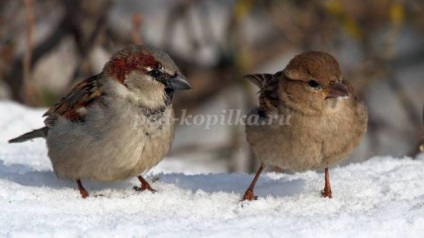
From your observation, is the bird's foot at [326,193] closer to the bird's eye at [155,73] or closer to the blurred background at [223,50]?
the bird's eye at [155,73]

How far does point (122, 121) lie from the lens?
170 inches

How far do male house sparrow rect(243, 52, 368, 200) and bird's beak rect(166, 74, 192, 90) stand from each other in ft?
1.42

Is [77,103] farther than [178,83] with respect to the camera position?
Yes

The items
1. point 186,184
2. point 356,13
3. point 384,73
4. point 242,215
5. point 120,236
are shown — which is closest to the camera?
point 120,236

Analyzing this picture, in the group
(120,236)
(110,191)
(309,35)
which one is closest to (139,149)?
(110,191)

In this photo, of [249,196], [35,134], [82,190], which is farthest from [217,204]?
[35,134]

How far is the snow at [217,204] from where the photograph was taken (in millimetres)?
3631

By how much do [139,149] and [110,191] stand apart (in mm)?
382

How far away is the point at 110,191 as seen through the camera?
452 centimetres

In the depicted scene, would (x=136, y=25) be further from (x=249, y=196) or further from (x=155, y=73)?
(x=249, y=196)

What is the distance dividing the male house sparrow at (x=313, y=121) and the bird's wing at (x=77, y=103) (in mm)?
901

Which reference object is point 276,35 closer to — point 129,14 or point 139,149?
point 129,14

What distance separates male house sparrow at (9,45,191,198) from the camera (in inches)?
169

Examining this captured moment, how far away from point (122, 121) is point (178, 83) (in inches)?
13.6
